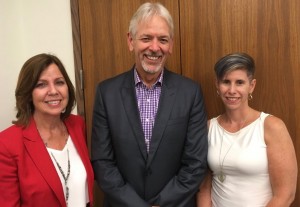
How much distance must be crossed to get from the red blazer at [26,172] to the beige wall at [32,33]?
2.38 feet

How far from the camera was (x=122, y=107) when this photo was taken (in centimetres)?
159

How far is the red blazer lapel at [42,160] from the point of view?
1.39 m

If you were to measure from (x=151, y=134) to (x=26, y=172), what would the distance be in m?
0.62

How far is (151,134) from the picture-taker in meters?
1.57

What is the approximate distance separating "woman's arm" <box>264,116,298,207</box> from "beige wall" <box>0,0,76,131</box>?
139 centimetres

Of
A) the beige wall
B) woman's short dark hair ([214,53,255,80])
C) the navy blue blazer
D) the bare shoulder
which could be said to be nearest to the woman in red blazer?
the navy blue blazer

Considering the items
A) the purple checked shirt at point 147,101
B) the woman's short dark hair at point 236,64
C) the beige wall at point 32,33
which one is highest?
the beige wall at point 32,33

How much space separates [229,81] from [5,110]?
1.44 meters

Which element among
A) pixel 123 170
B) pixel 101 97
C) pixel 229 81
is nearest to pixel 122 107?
pixel 101 97

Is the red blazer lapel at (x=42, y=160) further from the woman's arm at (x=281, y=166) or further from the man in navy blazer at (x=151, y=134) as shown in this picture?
the woman's arm at (x=281, y=166)

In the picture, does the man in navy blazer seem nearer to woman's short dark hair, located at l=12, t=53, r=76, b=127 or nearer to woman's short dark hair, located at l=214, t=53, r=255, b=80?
woman's short dark hair, located at l=214, t=53, r=255, b=80

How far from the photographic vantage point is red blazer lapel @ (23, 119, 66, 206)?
1388mm

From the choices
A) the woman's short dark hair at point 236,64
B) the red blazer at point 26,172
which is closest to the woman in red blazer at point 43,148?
the red blazer at point 26,172

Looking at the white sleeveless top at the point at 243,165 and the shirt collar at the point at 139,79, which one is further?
the shirt collar at the point at 139,79
